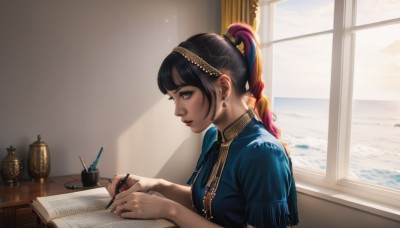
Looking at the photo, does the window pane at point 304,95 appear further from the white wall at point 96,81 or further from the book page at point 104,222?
the book page at point 104,222

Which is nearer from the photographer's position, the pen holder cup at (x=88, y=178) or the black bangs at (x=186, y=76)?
the black bangs at (x=186, y=76)

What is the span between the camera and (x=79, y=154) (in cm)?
219

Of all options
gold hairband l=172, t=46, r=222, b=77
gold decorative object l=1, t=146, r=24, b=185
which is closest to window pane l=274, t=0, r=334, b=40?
gold hairband l=172, t=46, r=222, b=77

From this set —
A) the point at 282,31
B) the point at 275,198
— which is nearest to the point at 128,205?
the point at 275,198

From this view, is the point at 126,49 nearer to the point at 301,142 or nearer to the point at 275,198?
the point at 301,142

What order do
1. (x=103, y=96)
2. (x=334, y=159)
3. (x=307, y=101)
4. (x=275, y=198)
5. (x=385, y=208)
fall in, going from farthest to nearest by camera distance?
1. (x=307, y=101)
2. (x=103, y=96)
3. (x=334, y=159)
4. (x=385, y=208)
5. (x=275, y=198)

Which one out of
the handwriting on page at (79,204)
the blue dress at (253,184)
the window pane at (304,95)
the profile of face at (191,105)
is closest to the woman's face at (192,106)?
the profile of face at (191,105)

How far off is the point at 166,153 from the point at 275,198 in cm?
177

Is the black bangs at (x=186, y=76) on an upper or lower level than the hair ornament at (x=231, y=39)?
lower

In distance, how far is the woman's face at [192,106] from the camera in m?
1.02

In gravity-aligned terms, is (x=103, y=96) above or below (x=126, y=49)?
below

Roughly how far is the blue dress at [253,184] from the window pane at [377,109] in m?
1.18

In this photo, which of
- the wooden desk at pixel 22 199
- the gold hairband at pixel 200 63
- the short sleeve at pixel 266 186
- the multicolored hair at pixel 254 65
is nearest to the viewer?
the short sleeve at pixel 266 186

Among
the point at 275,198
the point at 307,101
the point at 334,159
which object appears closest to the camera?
the point at 275,198
